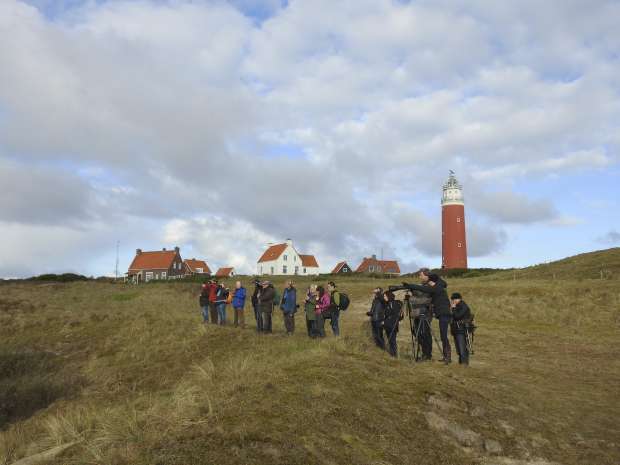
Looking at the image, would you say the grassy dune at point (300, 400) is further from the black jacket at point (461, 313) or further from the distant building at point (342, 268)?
the distant building at point (342, 268)

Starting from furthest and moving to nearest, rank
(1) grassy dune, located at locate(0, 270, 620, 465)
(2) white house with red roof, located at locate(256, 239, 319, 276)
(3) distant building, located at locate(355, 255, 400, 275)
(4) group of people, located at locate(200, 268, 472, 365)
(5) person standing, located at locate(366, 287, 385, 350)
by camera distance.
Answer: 1. (3) distant building, located at locate(355, 255, 400, 275)
2. (2) white house with red roof, located at locate(256, 239, 319, 276)
3. (5) person standing, located at locate(366, 287, 385, 350)
4. (4) group of people, located at locate(200, 268, 472, 365)
5. (1) grassy dune, located at locate(0, 270, 620, 465)

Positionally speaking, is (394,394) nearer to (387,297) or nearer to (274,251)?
(387,297)

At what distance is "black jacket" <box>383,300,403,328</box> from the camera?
13445mm

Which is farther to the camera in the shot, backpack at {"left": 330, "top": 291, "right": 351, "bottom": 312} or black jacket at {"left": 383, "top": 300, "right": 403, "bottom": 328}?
backpack at {"left": 330, "top": 291, "right": 351, "bottom": 312}

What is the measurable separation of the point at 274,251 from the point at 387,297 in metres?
75.5

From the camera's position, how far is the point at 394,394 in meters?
8.84

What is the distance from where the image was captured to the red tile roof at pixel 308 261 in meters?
89.6

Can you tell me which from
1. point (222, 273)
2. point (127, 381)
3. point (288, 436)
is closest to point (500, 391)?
point (288, 436)

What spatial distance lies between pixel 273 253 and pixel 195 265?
49.8 ft

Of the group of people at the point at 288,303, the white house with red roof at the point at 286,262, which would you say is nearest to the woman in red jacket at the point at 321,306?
the group of people at the point at 288,303

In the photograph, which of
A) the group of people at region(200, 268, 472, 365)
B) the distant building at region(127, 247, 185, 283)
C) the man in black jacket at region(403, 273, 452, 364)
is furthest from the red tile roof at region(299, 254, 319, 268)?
the man in black jacket at region(403, 273, 452, 364)

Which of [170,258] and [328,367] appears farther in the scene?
[170,258]

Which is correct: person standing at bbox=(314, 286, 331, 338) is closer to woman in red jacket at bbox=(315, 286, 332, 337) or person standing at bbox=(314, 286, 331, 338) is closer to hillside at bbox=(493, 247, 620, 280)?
woman in red jacket at bbox=(315, 286, 332, 337)

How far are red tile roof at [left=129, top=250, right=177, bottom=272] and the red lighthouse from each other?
143 feet
